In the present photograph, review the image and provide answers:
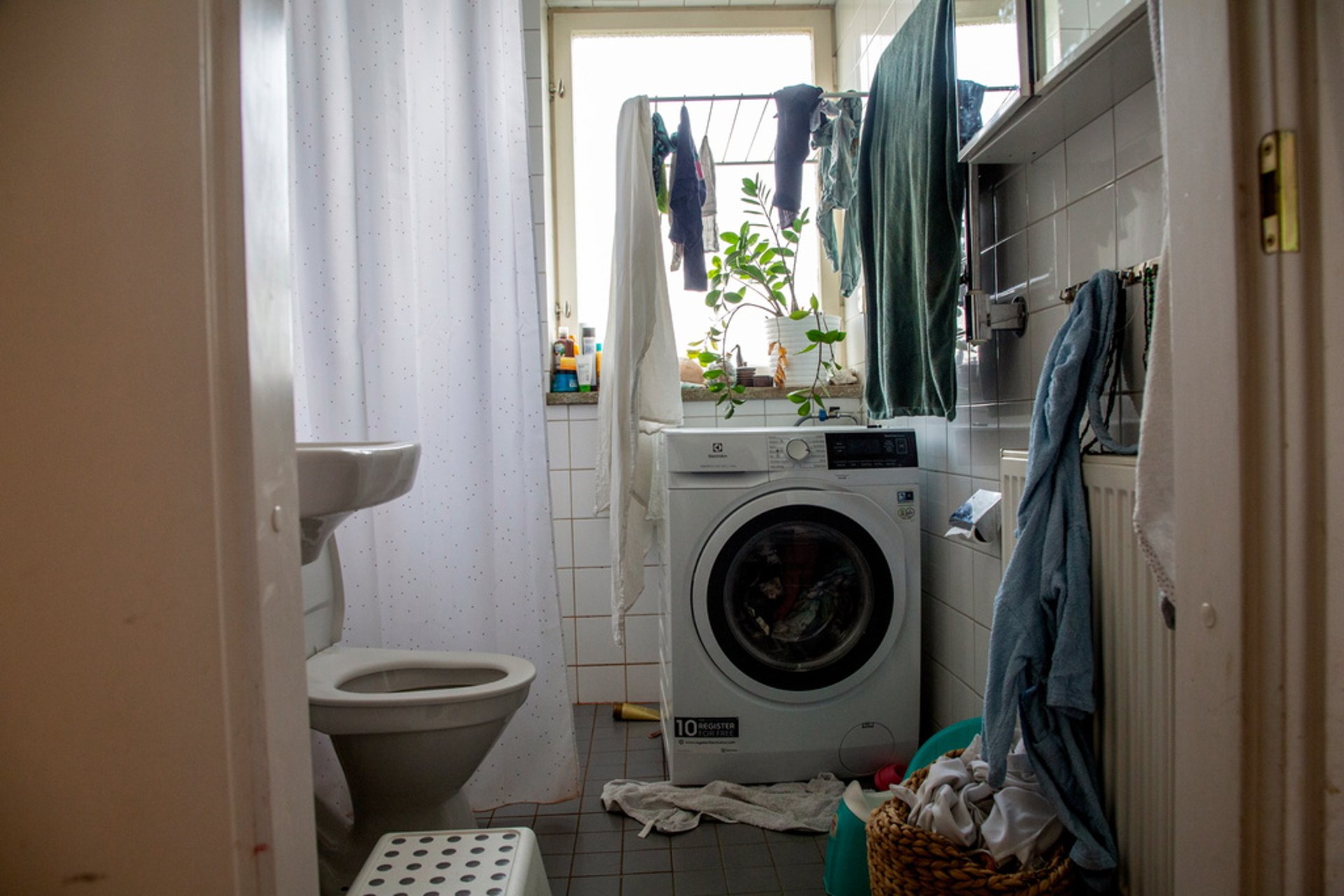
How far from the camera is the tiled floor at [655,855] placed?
1.50 m

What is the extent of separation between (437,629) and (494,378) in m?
0.58

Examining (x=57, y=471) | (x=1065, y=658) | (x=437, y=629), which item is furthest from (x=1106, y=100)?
(x=437, y=629)

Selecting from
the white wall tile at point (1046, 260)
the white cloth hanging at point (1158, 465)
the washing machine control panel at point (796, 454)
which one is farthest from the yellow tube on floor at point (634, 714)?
the white cloth hanging at point (1158, 465)

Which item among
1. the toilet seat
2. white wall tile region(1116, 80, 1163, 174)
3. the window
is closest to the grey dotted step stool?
the toilet seat

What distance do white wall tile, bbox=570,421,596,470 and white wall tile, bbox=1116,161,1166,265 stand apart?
5.26 ft

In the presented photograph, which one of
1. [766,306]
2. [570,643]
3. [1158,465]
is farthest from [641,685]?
[1158,465]

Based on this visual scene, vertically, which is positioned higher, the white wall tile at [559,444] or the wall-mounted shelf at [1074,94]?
the wall-mounted shelf at [1074,94]

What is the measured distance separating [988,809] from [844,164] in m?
1.57

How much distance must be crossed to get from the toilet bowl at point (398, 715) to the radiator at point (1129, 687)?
979 mm

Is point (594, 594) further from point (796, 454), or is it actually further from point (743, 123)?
point (743, 123)

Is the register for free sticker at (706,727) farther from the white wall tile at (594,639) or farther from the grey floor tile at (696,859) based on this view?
the white wall tile at (594,639)

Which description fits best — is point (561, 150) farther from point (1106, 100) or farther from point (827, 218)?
point (1106, 100)

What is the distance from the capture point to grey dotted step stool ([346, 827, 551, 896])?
3.27 ft

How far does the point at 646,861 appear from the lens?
1598 mm
